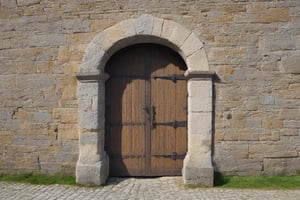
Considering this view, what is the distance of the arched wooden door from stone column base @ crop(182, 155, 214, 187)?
15.8 inches

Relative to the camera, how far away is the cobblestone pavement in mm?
4273

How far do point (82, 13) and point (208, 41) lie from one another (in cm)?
201

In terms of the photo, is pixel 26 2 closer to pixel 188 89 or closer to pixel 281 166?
pixel 188 89

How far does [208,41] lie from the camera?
4945 millimetres

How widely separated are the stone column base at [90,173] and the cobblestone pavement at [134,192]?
137 mm

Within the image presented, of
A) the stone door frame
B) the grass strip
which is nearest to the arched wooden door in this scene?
the stone door frame

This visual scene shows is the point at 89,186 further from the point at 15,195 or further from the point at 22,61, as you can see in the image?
the point at 22,61

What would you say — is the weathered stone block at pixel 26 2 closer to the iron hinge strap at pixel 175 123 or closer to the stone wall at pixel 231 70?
the stone wall at pixel 231 70

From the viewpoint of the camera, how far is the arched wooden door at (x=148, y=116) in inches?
206

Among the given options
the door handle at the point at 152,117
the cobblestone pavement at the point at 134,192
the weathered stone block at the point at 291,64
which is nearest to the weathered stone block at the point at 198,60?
the door handle at the point at 152,117

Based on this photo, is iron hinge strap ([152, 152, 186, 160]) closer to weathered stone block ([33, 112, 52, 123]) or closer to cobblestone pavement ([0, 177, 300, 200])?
cobblestone pavement ([0, 177, 300, 200])

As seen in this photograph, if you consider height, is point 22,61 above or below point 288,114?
above

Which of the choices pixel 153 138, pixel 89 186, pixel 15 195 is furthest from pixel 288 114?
pixel 15 195

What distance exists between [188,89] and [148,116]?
778 millimetres
